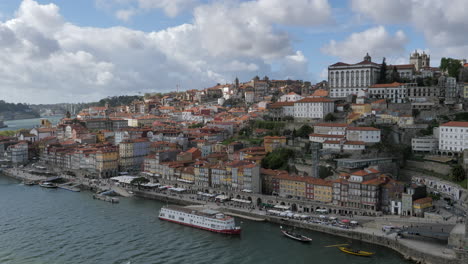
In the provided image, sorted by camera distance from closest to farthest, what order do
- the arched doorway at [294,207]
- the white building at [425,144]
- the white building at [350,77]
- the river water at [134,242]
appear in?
the river water at [134,242], the arched doorway at [294,207], the white building at [425,144], the white building at [350,77]

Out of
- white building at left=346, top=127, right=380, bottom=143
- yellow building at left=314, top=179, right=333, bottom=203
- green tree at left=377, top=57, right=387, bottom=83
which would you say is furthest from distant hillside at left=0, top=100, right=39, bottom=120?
yellow building at left=314, top=179, right=333, bottom=203

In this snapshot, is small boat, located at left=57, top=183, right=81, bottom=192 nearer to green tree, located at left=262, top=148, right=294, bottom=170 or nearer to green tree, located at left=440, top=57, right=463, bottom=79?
green tree, located at left=262, top=148, right=294, bottom=170

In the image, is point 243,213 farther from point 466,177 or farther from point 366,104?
point 366,104

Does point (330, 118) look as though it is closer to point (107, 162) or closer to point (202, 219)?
point (202, 219)

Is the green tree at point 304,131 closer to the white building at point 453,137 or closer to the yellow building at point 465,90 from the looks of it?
the white building at point 453,137

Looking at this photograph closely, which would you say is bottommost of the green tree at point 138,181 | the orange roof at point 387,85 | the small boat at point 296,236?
the small boat at point 296,236

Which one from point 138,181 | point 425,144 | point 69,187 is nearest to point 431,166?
point 425,144

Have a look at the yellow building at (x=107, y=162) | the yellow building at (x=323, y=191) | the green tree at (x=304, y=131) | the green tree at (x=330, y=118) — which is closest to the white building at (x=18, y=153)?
the yellow building at (x=107, y=162)
